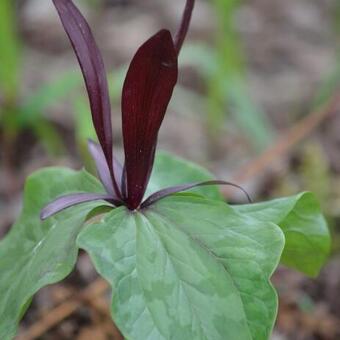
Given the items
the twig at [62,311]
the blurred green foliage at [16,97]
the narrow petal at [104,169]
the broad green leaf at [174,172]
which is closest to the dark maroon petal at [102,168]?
the narrow petal at [104,169]

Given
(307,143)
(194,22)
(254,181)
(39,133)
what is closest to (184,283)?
(254,181)

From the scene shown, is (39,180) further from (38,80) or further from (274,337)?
(38,80)

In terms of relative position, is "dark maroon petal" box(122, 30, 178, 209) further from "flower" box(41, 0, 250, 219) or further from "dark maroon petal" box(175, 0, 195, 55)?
"dark maroon petal" box(175, 0, 195, 55)

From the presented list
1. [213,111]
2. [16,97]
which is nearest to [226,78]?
[213,111]

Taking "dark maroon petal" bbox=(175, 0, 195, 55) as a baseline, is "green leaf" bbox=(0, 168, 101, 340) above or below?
below

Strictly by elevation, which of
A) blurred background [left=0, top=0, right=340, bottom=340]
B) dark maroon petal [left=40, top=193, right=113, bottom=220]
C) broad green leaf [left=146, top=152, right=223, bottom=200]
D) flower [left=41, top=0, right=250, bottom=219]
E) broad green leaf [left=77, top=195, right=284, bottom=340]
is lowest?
blurred background [left=0, top=0, right=340, bottom=340]

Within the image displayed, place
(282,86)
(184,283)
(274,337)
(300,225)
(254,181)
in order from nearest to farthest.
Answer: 1. (184,283)
2. (300,225)
3. (274,337)
4. (254,181)
5. (282,86)

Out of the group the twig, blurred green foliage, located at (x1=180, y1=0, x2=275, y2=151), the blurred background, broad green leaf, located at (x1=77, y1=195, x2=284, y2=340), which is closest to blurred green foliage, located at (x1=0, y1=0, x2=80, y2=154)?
the blurred background
